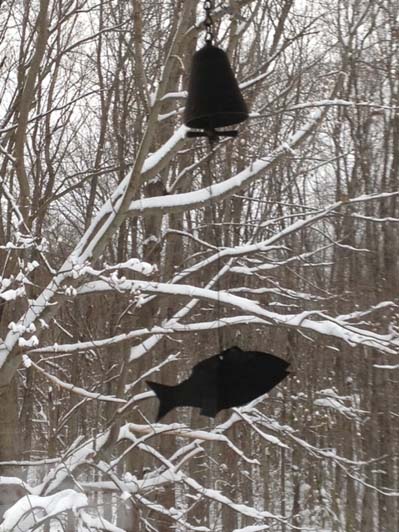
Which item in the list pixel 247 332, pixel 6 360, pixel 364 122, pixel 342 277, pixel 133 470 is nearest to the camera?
pixel 6 360

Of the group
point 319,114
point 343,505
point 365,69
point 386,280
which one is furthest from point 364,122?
point 343,505

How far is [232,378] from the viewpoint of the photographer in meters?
2.42

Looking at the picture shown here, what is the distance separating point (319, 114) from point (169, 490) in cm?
427

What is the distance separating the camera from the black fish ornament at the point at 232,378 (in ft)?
7.95

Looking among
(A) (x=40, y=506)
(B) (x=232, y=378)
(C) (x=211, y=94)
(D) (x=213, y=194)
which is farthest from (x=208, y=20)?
(D) (x=213, y=194)

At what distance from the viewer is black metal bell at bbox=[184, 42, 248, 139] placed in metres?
2.62

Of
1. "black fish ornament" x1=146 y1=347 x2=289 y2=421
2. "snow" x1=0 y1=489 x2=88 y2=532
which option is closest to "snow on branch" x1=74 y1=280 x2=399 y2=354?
"snow" x1=0 y1=489 x2=88 y2=532

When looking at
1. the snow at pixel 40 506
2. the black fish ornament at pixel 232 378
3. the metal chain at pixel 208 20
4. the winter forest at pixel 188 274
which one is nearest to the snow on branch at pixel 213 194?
the winter forest at pixel 188 274

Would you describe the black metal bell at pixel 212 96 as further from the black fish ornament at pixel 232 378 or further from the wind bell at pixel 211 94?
the black fish ornament at pixel 232 378

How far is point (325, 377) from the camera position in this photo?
10.5 m

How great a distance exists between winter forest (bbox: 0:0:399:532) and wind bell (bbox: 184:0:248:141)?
7.22ft

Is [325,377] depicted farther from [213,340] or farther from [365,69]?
[365,69]

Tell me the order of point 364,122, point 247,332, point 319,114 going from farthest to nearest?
1. point 364,122
2. point 247,332
3. point 319,114

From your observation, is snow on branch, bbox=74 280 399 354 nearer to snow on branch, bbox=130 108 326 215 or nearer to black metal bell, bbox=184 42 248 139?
snow on branch, bbox=130 108 326 215
